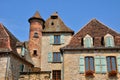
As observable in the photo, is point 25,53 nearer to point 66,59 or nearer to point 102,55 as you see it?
point 66,59

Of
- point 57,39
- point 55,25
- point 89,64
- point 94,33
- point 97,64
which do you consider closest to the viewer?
point 97,64

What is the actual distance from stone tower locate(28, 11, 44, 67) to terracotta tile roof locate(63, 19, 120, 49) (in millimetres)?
7321

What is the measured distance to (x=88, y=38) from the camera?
2266 centimetres

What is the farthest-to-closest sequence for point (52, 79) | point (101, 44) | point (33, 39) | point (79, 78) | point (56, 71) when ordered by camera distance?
point (33, 39), point (56, 71), point (52, 79), point (101, 44), point (79, 78)

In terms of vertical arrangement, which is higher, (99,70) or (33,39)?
(33,39)

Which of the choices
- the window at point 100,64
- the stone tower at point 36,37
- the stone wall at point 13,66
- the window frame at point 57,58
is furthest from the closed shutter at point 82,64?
the stone tower at point 36,37

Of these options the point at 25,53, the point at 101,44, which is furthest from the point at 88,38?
the point at 25,53

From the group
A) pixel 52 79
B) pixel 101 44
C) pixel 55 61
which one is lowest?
pixel 52 79

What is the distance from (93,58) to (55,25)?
1084 cm

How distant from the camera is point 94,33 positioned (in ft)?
77.9

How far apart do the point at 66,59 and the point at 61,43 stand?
7.14 m

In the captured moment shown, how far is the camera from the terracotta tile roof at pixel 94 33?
74.3ft

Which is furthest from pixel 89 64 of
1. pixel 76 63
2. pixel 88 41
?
pixel 88 41

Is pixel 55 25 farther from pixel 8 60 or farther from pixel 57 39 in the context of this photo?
pixel 8 60
